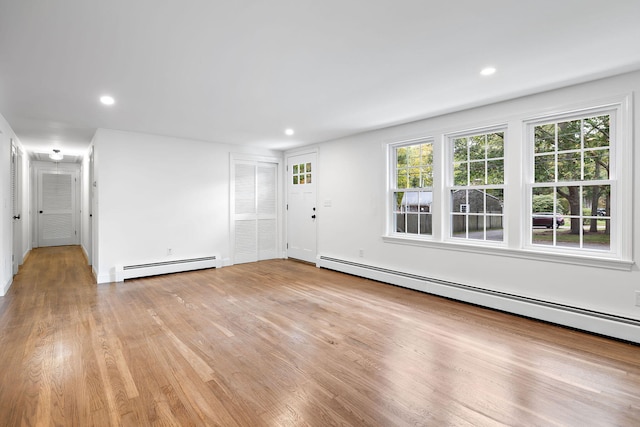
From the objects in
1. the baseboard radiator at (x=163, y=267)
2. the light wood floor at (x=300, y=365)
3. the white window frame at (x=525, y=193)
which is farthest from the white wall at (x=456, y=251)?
the baseboard radiator at (x=163, y=267)

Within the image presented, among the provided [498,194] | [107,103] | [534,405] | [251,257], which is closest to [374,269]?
[498,194]

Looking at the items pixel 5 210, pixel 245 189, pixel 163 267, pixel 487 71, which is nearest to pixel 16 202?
pixel 5 210

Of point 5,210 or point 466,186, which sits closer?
point 466,186

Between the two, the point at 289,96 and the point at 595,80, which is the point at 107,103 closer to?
the point at 289,96

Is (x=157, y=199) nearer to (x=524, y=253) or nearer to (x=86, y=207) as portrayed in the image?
(x=86, y=207)

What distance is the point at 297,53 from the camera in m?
2.49

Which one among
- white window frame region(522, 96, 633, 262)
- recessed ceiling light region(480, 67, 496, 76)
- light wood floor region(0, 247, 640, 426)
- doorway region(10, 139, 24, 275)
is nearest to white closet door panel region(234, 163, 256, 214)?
light wood floor region(0, 247, 640, 426)

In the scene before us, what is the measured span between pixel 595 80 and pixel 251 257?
18.7ft

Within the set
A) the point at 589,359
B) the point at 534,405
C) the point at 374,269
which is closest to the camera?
the point at 534,405

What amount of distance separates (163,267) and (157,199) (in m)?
1.15

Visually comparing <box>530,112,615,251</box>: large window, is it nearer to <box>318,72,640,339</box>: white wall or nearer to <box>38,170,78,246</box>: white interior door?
<box>318,72,640,339</box>: white wall

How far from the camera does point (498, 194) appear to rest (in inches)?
147

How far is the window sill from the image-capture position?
288cm

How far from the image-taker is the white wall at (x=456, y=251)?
9.45 feet
